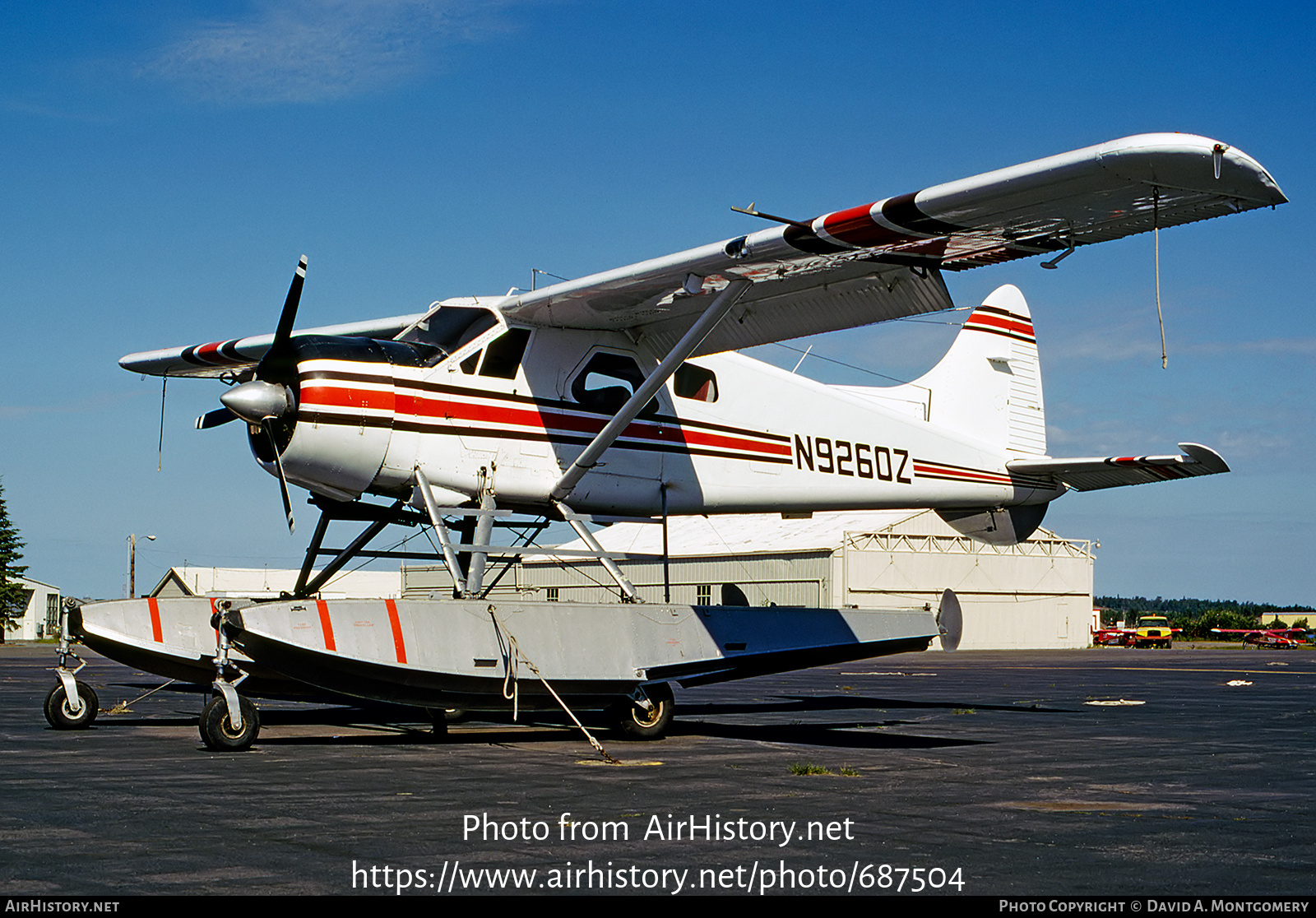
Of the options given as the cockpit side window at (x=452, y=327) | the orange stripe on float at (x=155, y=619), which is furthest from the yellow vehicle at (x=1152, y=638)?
the orange stripe on float at (x=155, y=619)

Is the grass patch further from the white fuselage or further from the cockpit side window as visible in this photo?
the cockpit side window

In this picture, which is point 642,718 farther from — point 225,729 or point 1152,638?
point 1152,638

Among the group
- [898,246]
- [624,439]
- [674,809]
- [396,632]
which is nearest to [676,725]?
[624,439]

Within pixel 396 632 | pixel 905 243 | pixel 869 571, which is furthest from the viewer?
pixel 869 571

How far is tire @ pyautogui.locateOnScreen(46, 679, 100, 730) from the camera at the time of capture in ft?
37.6

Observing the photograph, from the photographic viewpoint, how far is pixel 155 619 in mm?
A: 12406

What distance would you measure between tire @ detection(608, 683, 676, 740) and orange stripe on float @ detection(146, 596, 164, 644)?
4633mm

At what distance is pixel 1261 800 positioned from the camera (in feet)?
23.7

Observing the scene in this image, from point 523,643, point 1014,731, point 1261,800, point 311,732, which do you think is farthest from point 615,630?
point 1261,800

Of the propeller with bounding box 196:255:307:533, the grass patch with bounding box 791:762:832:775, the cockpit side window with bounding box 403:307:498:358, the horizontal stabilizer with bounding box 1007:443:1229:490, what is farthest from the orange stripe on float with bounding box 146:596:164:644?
the horizontal stabilizer with bounding box 1007:443:1229:490

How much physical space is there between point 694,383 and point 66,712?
7.10 m

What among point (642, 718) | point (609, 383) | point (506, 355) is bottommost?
point (642, 718)
